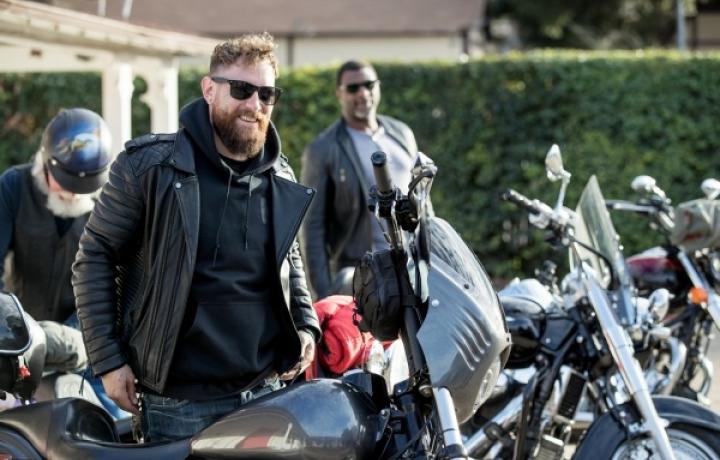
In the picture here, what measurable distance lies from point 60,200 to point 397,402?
2145 mm

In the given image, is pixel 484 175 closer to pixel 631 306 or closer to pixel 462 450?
pixel 631 306

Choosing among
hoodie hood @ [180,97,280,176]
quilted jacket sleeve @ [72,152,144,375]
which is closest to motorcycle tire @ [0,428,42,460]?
quilted jacket sleeve @ [72,152,144,375]

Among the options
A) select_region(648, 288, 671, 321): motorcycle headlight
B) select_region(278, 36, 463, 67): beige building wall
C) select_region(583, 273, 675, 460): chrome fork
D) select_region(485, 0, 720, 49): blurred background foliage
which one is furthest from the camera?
select_region(485, 0, 720, 49): blurred background foliage

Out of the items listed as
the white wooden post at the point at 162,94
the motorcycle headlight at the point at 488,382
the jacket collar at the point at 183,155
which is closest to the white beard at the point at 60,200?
the jacket collar at the point at 183,155

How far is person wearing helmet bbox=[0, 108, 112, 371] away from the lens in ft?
16.2

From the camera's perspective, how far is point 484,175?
1212 cm

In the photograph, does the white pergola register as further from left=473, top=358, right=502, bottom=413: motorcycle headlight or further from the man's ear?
left=473, top=358, right=502, bottom=413: motorcycle headlight

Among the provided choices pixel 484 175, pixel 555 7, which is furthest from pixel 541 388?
pixel 555 7

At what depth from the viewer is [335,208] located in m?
6.54

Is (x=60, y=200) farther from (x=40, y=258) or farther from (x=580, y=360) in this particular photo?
(x=580, y=360)

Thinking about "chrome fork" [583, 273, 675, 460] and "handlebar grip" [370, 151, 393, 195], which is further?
"chrome fork" [583, 273, 675, 460]

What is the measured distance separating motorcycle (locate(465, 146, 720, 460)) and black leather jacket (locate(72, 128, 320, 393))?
159 cm

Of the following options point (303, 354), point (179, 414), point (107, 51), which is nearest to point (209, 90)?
point (303, 354)

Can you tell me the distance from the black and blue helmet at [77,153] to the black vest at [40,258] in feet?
0.44
